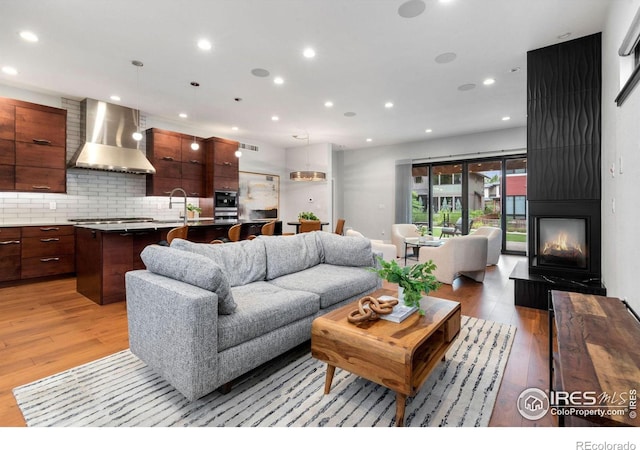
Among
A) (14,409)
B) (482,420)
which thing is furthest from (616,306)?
(14,409)

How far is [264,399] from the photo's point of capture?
1.81 m

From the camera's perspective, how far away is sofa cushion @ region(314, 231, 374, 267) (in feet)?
11.0

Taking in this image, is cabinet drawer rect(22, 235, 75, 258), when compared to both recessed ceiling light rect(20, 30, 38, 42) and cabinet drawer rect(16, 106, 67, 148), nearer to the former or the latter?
cabinet drawer rect(16, 106, 67, 148)

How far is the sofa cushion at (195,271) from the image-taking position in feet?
5.90

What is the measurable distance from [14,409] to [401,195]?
7953 millimetres

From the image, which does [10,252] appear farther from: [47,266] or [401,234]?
[401,234]

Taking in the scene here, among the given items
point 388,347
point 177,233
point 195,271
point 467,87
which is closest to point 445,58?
Answer: point 467,87

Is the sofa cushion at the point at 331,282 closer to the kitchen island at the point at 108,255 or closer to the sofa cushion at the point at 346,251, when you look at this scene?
the sofa cushion at the point at 346,251

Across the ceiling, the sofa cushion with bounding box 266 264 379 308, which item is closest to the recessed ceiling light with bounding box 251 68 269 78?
the ceiling

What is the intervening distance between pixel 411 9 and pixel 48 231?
5.66 m

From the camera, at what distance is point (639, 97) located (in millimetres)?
1825

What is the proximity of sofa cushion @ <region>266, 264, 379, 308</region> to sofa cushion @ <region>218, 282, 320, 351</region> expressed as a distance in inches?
5.4

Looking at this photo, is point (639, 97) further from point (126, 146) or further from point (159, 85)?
point (126, 146)

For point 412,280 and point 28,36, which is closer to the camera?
point 412,280
